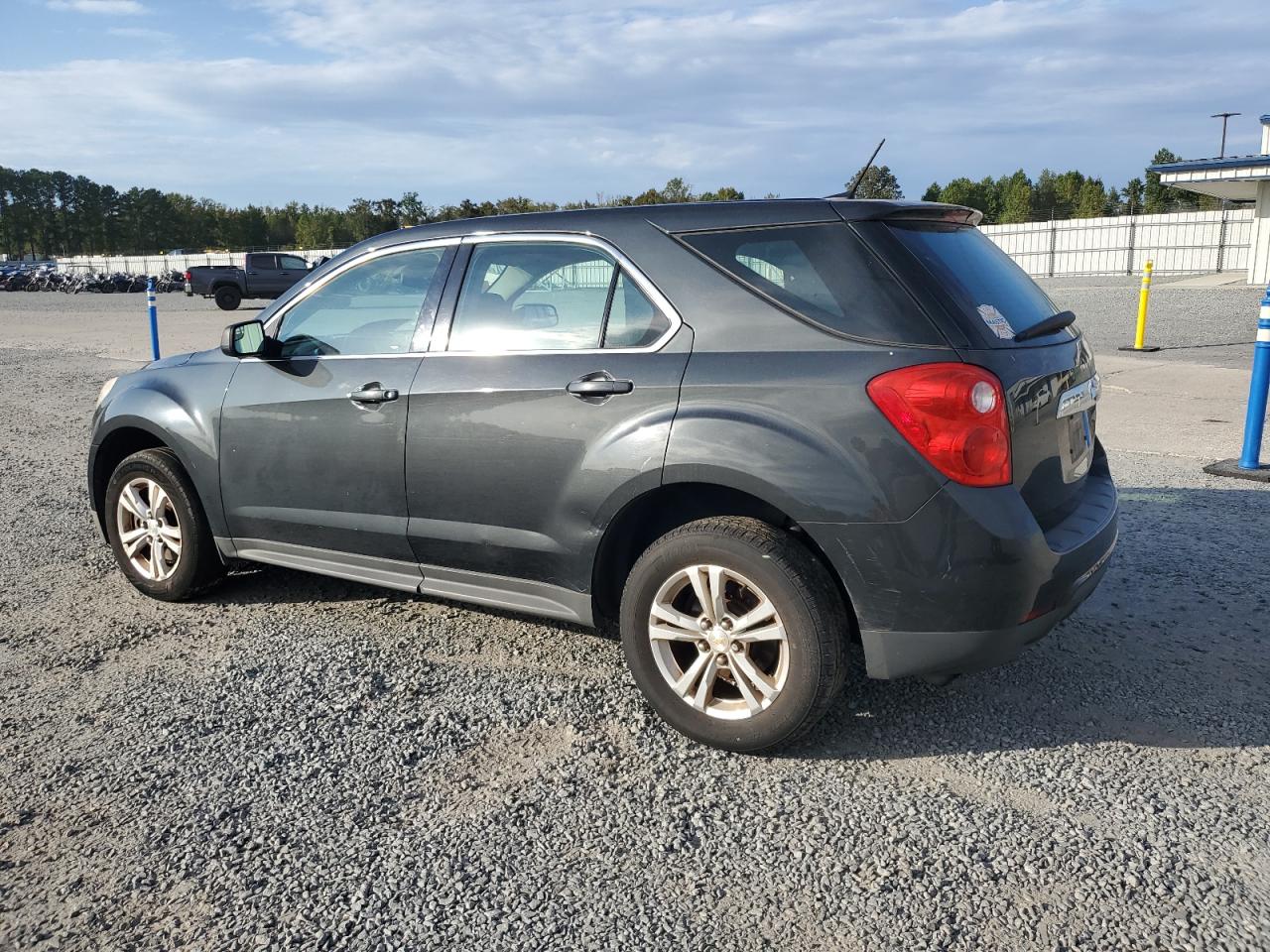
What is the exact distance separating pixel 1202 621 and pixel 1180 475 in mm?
3056

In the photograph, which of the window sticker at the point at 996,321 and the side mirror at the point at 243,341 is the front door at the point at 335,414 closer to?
the side mirror at the point at 243,341

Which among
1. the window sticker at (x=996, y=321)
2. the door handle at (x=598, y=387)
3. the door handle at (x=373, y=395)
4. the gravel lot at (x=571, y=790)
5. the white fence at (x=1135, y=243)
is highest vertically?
the white fence at (x=1135, y=243)

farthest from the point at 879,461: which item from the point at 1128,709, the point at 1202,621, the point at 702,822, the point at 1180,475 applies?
the point at 1180,475

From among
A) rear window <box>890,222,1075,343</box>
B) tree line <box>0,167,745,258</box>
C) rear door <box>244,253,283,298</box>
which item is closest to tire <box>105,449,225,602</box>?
rear window <box>890,222,1075,343</box>

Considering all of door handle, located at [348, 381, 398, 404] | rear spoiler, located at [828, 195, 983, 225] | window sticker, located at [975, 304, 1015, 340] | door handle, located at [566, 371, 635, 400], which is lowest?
door handle, located at [348, 381, 398, 404]

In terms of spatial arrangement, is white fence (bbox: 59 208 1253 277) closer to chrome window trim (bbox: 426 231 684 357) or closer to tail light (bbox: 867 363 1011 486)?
chrome window trim (bbox: 426 231 684 357)

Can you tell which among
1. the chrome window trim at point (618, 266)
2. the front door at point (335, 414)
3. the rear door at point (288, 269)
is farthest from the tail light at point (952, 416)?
the rear door at point (288, 269)

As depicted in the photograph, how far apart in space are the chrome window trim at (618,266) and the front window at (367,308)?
7.4 inches

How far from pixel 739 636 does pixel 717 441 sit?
2.05ft

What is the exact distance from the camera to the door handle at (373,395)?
13.1 feet

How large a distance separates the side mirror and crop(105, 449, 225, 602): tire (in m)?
0.71

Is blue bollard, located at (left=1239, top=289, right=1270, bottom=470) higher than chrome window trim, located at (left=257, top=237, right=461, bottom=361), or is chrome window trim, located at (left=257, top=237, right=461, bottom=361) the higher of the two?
chrome window trim, located at (left=257, top=237, right=461, bottom=361)

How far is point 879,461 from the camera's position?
3006 mm

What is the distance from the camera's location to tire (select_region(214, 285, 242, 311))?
34500 mm
